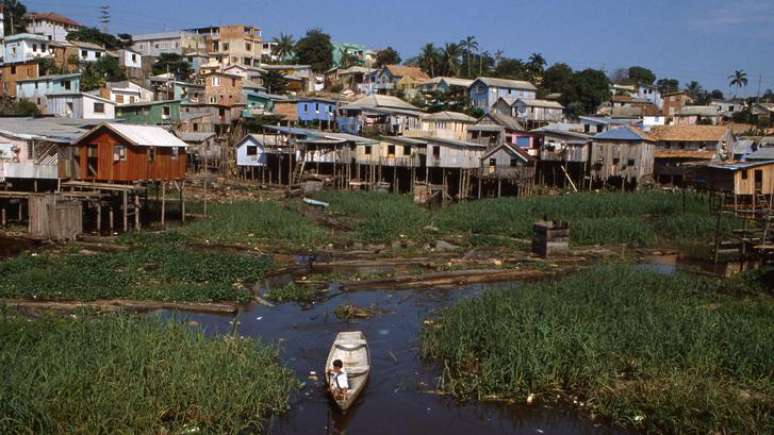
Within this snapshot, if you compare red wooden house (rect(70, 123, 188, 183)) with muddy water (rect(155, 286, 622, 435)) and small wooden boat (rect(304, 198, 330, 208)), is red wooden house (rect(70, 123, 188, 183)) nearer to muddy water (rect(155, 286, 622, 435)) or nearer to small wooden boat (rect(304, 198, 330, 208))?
small wooden boat (rect(304, 198, 330, 208))

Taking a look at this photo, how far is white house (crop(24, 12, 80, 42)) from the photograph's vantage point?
8306 cm

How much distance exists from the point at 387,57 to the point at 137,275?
87.8 meters

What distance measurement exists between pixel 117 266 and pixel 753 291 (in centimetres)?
2036

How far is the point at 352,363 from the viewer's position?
1287 centimetres

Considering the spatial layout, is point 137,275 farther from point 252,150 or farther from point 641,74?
point 641,74

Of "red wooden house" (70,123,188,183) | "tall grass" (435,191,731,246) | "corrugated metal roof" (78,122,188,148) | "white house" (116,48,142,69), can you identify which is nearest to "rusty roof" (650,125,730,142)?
"tall grass" (435,191,731,246)

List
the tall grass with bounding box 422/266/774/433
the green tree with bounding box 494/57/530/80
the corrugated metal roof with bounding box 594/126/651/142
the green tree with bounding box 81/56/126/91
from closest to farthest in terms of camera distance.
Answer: the tall grass with bounding box 422/266/774/433 < the corrugated metal roof with bounding box 594/126/651/142 < the green tree with bounding box 81/56/126/91 < the green tree with bounding box 494/57/530/80

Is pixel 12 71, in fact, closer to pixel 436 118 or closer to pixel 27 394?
pixel 436 118

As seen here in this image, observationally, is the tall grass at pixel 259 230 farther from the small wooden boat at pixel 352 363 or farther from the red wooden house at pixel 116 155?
the small wooden boat at pixel 352 363

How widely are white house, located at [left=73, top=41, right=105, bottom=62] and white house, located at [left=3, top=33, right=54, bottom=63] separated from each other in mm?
3373

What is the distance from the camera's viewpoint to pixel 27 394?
967cm

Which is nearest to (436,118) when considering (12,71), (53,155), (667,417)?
(53,155)

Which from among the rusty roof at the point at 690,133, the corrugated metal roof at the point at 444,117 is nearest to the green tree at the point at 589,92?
the rusty roof at the point at 690,133

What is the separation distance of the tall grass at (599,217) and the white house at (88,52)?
53980 mm
